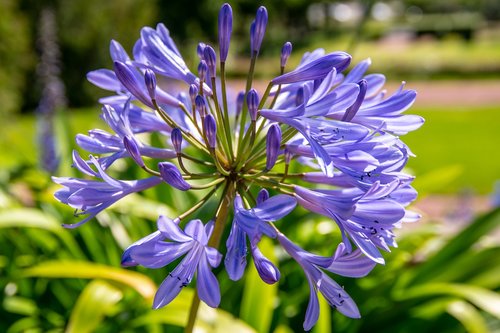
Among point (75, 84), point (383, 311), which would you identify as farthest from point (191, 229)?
point (75, 84)

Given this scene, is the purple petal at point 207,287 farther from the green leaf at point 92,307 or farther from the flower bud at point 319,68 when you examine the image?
the green leaf at point 92,307

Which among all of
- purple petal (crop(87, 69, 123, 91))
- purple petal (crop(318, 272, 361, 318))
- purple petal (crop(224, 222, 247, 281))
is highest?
purple petal (crop(87, 69, 123, 91))

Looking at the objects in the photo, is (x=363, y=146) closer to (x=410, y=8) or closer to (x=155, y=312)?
(x=155, y=312)

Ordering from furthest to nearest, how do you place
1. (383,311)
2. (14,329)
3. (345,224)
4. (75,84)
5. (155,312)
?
(75,84) < (14,329) < (383,311) < (155,312) < (345,224)

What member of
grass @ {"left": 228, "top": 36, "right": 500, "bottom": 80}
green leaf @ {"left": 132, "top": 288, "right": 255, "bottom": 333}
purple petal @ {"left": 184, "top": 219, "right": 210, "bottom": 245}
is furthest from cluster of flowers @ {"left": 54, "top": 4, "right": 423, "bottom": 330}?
grass @ {"left": 228, "top": 36, "right": 500, "bottom": 80}

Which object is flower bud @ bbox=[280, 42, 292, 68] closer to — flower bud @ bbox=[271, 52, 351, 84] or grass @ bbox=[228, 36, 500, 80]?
flower bud @ bbox=[271, 52, 351, 84]

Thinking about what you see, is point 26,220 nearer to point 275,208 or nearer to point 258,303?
point 258,303

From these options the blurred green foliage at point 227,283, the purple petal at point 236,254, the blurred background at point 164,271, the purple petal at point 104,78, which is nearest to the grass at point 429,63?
the blurred background at point 164,271
